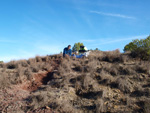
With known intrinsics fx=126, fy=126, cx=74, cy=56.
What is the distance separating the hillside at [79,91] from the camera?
14.2 feet

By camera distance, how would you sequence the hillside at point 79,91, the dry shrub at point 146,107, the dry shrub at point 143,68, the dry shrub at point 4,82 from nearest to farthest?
the dry shrub at point 146,107
the hillside at point 79,91
the dry shrub at point 4,82
the dry shrub at point 143,68

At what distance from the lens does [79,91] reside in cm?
555

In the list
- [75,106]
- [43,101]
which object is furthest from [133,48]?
[43,101]

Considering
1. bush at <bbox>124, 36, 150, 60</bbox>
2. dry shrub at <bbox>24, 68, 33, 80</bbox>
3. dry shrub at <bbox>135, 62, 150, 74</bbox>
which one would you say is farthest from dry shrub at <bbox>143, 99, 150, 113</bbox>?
dry shrub at <bbox>24, 68, 33, 80</bbox>

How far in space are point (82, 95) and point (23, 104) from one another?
2.34 m

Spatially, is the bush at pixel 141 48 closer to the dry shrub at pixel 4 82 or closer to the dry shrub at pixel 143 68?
the dry shrub at pixel 143 68

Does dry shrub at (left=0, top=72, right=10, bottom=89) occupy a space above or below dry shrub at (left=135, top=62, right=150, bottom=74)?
below

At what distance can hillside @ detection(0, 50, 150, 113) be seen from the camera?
14.2 ft

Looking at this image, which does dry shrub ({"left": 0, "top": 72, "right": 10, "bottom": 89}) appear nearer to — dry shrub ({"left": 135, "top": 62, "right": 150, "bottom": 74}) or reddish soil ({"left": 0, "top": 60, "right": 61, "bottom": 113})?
reddish soil ({"left": 0, "top": 60, "right": 61, "bottom": 113})

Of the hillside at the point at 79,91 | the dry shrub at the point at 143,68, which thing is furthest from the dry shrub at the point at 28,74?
the dry shrub at the point at 143,68

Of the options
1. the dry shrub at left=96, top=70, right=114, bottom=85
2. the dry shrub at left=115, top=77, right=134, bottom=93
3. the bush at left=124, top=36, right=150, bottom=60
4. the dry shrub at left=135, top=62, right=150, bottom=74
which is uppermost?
the bush at left=124, top=36, right=150, bottom=60

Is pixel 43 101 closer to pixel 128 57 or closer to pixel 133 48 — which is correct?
pixel 128 57

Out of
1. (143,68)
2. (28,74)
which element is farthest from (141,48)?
(28,74)

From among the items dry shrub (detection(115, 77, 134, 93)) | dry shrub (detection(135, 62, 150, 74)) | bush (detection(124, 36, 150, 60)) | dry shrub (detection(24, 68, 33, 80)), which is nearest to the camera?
dry shrub (detection(115, 77, 134, 93))
